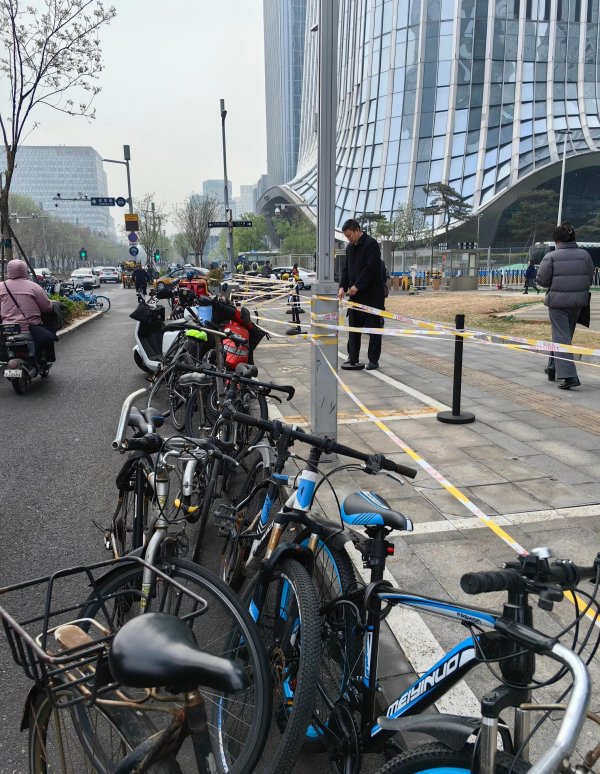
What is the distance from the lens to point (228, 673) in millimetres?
1251

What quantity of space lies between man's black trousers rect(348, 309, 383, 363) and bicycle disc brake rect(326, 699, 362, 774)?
7216 mm

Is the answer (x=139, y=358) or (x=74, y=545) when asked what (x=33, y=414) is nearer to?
(x=139, y=358)

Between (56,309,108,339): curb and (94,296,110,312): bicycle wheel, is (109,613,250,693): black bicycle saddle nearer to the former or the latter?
(56,309,108,339): curb

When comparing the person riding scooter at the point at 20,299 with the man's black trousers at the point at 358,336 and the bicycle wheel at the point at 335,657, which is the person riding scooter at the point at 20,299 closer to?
the man's black trousers at the point at 358,336

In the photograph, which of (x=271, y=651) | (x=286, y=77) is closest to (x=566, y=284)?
(x=271, y=651)

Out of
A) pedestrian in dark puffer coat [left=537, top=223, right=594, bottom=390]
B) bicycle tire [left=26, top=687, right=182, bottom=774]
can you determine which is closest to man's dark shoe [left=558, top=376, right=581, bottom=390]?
pedestrian in dark puffer coat [left=537, top=223, right=594, bottom=390]

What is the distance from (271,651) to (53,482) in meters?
3.53

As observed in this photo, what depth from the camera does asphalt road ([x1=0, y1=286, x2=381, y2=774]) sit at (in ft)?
9.08

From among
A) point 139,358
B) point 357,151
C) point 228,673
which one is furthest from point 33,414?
point 357,151

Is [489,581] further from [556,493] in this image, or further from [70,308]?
[70,308]

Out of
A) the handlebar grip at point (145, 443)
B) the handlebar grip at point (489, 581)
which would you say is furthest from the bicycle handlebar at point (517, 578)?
the handlebar grip at point (145, 443)

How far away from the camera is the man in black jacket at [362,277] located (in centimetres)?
873

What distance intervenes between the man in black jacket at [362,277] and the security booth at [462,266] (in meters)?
27.7

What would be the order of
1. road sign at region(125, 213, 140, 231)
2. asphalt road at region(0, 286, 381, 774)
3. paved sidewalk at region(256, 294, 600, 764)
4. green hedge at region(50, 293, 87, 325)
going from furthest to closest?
road sign at region(125, 213, 140, 231) < green hedge at region(50, 293, 87, 325) < paved sidewalk at region(256, 294, 600, 764) < asphalt road at region(0, 286, 381, 774)
